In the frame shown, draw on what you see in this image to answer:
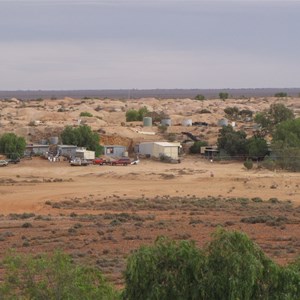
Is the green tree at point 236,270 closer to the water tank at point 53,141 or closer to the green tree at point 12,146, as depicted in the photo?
the green tree at point 12,146

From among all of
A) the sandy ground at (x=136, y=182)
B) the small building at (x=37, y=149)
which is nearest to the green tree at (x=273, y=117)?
the sandy ground at (x=136, y=182)

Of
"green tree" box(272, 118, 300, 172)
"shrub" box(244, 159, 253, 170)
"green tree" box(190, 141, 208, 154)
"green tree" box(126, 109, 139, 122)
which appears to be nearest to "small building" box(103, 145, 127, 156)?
"green tree" box(190, 141, 208, 154)

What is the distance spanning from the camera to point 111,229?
34219mm

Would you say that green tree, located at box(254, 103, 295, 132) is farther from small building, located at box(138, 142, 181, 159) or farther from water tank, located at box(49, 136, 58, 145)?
water tank, located at box(49, 136, 58, 145)

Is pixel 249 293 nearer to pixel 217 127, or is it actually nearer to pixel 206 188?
pixel 206 188

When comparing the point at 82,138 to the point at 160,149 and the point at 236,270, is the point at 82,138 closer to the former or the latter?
the point at 160,149

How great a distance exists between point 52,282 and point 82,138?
49.0 meters

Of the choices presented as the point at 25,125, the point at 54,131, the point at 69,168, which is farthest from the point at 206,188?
the point at 25,125

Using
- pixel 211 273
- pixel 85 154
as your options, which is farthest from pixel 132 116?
pixel 211 273

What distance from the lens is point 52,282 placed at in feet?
54.0

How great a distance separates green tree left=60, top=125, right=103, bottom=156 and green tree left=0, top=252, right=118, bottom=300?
154 feet

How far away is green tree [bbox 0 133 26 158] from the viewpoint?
61281 millimetres

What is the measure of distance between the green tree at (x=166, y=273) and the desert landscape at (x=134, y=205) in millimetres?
7994

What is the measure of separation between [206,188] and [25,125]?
32.5 meters
